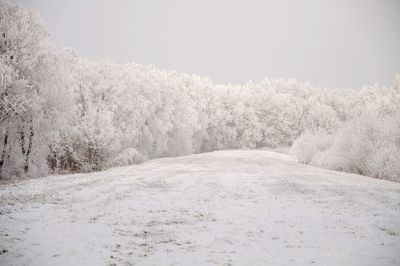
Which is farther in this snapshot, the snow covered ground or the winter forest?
the winter forest

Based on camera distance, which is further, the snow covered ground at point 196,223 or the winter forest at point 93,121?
the winter forest at point 93,121

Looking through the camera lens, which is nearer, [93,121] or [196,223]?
[196,223]

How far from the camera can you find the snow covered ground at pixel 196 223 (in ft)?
50.0

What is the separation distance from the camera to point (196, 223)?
2005 cm

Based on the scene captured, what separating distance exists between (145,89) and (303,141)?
30713 mm

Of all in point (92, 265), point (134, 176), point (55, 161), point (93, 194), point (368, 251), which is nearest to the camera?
point (92, 265)

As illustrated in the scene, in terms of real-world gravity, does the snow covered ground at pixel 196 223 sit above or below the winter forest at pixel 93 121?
below

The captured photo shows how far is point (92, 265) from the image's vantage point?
14.1 m

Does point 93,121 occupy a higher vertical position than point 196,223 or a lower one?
higher

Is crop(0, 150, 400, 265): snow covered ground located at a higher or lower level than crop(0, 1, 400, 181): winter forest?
lower

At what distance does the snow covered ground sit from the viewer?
50.0 feet

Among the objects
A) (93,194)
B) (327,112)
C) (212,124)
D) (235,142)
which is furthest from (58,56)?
(327,112)

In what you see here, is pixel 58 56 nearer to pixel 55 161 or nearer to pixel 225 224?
pixel 55 161

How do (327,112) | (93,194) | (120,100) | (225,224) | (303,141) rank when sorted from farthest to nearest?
(327,112), (303,141), (120,100), (93,194), (225,224)
